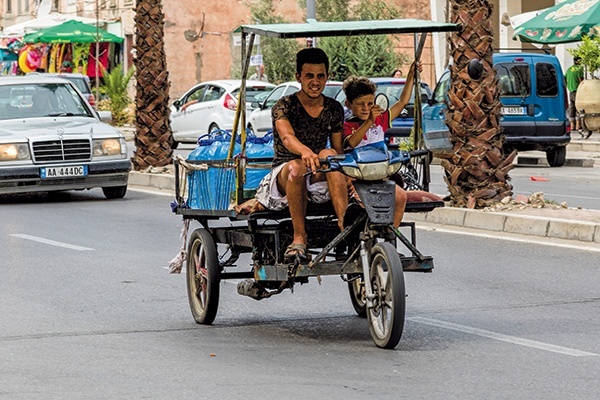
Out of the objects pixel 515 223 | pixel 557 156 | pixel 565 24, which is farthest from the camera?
pixel 565 24

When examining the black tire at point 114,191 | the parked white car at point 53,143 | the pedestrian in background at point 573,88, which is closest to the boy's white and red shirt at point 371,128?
the parked white car at point 53,143

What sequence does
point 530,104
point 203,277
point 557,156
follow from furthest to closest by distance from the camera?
point 557,156 → point 530,104 → point 203,277

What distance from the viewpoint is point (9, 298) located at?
35.8 ft

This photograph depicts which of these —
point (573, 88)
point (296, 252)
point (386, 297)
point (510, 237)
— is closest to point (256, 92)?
point (573, 88)

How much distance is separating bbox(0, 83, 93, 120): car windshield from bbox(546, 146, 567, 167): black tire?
9.90 meters

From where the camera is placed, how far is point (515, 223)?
50.4ft

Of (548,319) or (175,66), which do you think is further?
(175,66)

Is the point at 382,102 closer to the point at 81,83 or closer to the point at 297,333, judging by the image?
the point at 297,333

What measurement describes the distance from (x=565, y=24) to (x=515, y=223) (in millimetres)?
15911

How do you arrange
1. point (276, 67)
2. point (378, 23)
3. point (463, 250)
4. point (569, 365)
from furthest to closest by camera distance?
point (276, 67) < point (463, 250) < point (378, 23) < point (569, 365)

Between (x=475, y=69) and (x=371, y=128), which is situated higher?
(x=475, y=69)

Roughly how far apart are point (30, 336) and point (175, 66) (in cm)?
4762

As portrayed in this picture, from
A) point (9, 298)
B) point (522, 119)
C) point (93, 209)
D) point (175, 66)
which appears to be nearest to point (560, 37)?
point (522, 119)

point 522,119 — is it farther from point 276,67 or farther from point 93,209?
point 276,67
